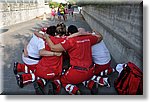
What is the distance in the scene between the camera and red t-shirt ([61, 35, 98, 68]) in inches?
151

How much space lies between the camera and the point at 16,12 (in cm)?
1448

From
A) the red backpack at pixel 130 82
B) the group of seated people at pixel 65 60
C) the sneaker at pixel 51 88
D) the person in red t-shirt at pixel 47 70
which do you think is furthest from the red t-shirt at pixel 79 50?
the red backpack at pixel 130 82

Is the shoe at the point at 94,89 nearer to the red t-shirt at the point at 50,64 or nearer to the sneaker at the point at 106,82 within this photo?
the sneaker at the point at 106,82

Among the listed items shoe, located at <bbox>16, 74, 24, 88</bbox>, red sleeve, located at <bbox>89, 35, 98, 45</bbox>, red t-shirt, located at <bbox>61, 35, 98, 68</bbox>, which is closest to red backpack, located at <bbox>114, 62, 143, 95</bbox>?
red t-shirt, located at <bbox>61, 35, 98, 68</bbox>

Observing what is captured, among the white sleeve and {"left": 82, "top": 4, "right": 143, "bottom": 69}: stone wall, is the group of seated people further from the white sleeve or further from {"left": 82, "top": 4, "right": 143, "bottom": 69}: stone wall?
{"left": 82, "top": 4, "right": 143, "bottom": 69}: stone wall

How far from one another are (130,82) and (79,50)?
0.94 m

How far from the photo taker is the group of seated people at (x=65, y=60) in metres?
3.84

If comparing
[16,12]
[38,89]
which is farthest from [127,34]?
[16,12]

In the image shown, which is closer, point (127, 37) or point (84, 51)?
point (84, 51)

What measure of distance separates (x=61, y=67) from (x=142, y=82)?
4.55ft

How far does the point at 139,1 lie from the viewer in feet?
13.9

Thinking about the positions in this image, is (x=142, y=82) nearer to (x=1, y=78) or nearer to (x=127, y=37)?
(x=127, y=37)

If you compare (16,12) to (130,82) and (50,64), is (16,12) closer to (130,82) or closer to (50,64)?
(50,64)

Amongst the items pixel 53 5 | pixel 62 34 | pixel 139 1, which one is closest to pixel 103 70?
pixel 62 34
